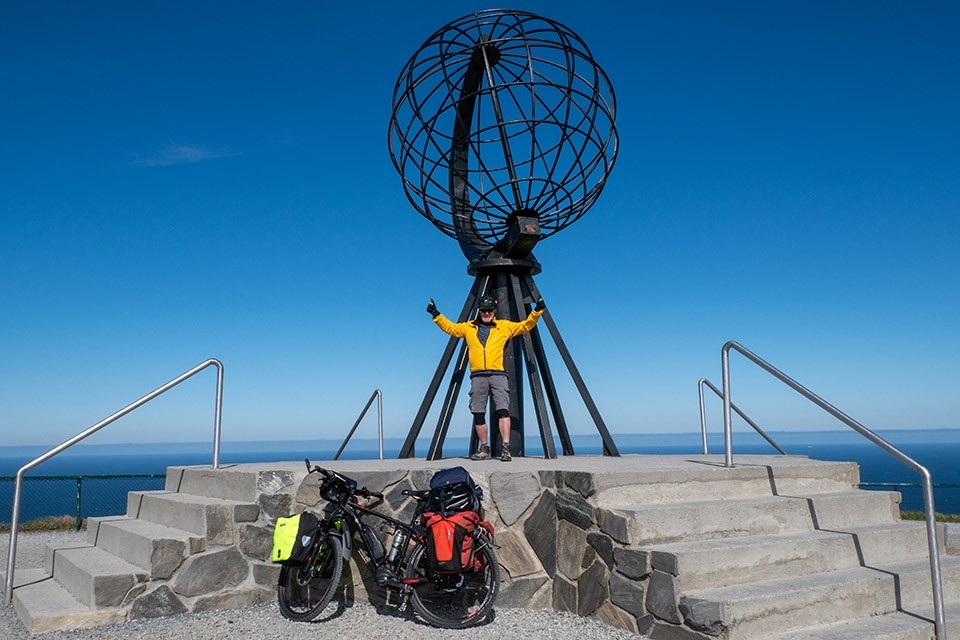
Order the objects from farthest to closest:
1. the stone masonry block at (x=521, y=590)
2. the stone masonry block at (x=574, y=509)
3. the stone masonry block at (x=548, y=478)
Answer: the stone masonry block at (x=548, y=478) < the stone masonry block at (x=521, y=590) < the stone masonry block at (x=574, y=509)

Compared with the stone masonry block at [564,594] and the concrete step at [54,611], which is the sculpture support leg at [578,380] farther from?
the concrete step at [54,611]

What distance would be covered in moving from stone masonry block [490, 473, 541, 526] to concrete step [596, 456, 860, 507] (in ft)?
2.32

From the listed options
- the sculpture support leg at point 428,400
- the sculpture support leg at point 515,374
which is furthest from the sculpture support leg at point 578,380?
the sculpture support leg at point 428,400

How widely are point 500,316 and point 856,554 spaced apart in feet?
12.4

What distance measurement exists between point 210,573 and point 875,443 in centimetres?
462

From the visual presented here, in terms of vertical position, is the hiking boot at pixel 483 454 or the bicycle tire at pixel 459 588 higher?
the hiking boot at pixel 483 454

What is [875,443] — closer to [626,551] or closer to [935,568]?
[935,568]

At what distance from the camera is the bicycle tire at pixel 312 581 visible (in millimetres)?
4766

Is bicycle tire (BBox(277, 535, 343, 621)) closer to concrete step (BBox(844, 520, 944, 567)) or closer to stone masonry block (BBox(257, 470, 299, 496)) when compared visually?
stone masonry block (BBox(257, 470, 299, 496))

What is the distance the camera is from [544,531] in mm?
5199

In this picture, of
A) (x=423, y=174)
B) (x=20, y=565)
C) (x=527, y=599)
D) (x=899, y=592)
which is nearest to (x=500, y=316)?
(x=423, y=174)

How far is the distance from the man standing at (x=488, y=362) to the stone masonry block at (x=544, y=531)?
1258 mm

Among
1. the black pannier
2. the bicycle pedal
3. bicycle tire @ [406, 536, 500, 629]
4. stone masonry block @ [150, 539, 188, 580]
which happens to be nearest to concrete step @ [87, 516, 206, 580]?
stone masonry block @ [150, 539, 188, 580]

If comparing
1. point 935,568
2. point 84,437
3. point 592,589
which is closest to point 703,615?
point 592,589
